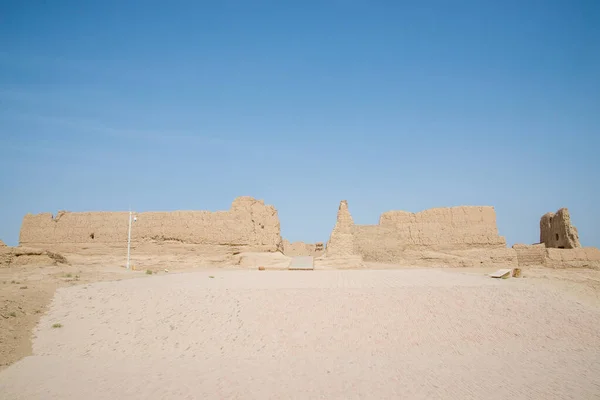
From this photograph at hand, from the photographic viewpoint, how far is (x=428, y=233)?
30.2 meters

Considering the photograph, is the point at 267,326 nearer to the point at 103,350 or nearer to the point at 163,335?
the point at 163,335

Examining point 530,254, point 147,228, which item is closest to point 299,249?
point 147,228

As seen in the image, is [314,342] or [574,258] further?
[574,258]

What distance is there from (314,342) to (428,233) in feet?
67.4

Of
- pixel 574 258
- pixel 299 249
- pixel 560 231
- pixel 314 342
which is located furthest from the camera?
pixel 299 249

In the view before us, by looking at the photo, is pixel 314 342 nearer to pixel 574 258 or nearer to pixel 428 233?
pixel 428 233

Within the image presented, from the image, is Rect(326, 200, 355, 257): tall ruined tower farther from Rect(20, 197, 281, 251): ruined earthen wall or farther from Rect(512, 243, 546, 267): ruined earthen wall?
Rect(512, 243, 546, 267): ruined earthen wall

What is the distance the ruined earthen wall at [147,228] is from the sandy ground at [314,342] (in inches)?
450

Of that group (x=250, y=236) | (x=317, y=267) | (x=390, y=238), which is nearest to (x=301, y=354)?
(x=317, y=267)

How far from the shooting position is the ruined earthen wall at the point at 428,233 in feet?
96.5

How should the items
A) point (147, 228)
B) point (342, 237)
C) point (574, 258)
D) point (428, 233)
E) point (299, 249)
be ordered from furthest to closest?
point (299, 249) < point (428, 233) < point (147, 228) < point (342, 237) < point (574, 258)

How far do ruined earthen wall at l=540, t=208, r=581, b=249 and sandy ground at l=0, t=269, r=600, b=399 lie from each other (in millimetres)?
14948

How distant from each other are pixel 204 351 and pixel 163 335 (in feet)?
4.96

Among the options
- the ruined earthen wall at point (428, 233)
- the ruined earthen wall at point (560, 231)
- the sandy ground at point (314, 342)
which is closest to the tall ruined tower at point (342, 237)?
the ruined earthen wall at point (428, 233)
